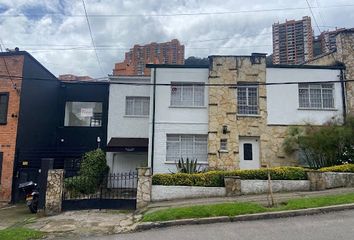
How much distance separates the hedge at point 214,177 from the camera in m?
12.1

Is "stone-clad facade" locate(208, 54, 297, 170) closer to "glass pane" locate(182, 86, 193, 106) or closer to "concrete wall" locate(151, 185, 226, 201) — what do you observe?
"glass pane" locate(182, 86, 193, 106)

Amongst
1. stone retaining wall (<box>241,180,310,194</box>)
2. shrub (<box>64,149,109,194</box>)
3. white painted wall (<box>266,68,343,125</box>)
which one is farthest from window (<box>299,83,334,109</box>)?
shrub (<box>64,149,109,194</box>)

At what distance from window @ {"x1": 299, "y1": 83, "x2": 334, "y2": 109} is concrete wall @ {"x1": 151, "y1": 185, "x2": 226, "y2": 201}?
7.61 metres

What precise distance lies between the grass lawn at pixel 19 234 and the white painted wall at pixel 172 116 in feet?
26.4

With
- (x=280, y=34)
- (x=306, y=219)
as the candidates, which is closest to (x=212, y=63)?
(x=280, y=34)

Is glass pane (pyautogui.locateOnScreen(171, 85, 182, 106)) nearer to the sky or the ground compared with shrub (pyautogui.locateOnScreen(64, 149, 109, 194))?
nearer to the sky

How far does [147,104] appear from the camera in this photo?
63.3 feet

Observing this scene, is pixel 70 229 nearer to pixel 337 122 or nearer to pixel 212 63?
pixel 212 63

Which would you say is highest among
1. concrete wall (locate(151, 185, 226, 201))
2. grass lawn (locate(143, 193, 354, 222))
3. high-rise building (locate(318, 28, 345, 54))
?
high-rise building (locate(318, 28, 345, 54))

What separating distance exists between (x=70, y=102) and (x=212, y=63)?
30.4 ft

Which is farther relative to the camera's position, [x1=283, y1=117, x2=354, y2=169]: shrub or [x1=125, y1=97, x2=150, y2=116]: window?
[x1=125, y1=97, x2=150, y2=116]: window

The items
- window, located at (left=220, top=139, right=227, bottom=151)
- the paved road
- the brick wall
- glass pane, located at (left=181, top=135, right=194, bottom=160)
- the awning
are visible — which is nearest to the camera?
the paved road

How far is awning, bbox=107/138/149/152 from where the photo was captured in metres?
17.1

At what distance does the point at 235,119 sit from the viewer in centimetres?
1645
